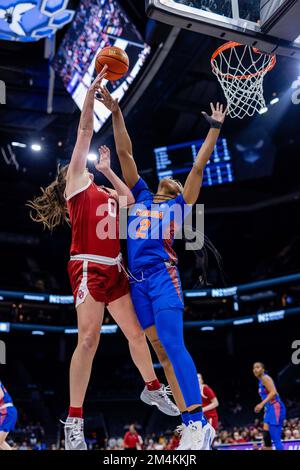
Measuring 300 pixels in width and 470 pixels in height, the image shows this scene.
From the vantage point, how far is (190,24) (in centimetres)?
473

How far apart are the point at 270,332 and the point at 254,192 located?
6986mm

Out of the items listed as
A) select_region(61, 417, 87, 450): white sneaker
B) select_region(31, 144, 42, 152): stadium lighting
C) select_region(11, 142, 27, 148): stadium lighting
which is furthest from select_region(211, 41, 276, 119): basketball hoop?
select_region(11, 142, 27, 148): stadium lighting

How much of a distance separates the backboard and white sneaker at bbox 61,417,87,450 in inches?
136

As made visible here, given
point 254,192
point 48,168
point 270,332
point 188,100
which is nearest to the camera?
point 188,100

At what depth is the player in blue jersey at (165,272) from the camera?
3.45 metres

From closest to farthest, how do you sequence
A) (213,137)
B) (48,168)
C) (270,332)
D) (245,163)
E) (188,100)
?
1. (213,137)
2. (188,100)
3. (48,168)
4. (245,163)
5. (270,332)

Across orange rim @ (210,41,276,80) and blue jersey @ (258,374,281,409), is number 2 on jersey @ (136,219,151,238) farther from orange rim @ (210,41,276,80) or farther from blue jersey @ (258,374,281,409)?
blue jersey @ (258,374,281,409)

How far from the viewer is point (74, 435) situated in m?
3.49

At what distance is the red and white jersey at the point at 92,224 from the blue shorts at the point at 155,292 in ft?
1.07

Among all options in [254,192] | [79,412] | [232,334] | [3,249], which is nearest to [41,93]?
[79,412]

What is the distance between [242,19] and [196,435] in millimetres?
3728

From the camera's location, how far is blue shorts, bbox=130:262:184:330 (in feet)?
12.1

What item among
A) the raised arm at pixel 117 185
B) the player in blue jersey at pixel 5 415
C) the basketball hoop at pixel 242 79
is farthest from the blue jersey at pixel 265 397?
the raised arm at pixel 117 185

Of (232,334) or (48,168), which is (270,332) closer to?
(232,334)
